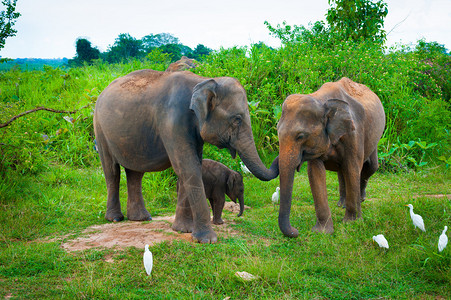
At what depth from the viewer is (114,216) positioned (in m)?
7.15

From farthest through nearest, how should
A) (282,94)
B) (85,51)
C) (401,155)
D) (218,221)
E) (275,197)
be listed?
(85,51) → (282,94) → (401,155) → (275,197) → (218,221)

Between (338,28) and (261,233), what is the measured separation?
10506 mm

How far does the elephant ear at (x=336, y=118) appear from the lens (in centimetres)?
586

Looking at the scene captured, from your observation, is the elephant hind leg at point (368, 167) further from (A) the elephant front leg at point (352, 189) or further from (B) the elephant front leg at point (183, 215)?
(B) the elephant front leg at point (183, 215)

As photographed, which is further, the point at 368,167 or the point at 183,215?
the point at 368,167

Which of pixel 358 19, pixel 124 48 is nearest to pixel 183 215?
pixel 358 19

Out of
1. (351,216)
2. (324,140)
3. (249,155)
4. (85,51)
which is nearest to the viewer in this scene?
(249,155)

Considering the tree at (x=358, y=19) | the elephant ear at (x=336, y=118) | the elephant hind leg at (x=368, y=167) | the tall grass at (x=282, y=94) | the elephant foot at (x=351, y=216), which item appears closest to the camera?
the elephant ear at (x=336, y=118)

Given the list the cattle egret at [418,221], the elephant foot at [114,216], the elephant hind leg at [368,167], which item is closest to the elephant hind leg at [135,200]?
the elephant foot at [114,216]


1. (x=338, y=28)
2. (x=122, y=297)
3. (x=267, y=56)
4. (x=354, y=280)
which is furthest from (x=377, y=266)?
(x=338, y=28)

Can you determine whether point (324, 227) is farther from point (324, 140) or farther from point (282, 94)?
point (282, 94)

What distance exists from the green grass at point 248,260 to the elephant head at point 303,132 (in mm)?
664

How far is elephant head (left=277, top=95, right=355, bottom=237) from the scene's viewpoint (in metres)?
5.61

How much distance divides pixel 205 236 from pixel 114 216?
2.10 metres
